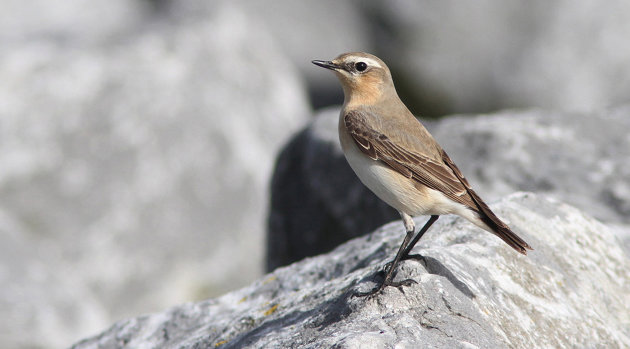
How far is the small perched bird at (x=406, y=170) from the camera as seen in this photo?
16.4ft

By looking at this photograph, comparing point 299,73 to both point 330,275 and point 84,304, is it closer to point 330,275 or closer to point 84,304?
point 84,304

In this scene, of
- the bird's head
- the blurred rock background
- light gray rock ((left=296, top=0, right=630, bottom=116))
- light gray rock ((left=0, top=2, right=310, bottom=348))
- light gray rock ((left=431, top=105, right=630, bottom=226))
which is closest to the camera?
the bird's head

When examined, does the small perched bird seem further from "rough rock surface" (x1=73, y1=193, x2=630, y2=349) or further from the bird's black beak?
the bird's black beak

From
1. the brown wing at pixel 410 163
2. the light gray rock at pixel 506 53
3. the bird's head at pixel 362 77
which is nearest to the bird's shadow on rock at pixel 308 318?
the brown wing at pixel 410 163

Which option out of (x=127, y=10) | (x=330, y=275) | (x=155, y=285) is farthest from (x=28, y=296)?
(x=127, y=10)

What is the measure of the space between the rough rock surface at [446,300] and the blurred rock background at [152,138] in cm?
331

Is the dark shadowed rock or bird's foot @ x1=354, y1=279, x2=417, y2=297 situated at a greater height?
the dark shadowed rock

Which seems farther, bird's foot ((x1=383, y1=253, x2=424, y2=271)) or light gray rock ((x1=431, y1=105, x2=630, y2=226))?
light gray rock ((x1=431, y1=105, x2=630, y2=226))

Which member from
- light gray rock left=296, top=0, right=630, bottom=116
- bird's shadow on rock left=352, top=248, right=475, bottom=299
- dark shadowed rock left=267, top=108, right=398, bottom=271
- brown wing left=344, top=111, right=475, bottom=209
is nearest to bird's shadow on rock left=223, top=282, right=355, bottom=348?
bird's shadow on rock left=352, top=248, right=475, bottom=299

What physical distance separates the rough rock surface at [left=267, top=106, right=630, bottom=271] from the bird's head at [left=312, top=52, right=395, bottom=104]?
174cm

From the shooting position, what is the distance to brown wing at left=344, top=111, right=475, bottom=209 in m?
5.21

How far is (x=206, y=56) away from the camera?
11.6 metres

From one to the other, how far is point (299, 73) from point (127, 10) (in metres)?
3.34

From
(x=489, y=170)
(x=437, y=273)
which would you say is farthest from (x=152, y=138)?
(x=437, y=273)
